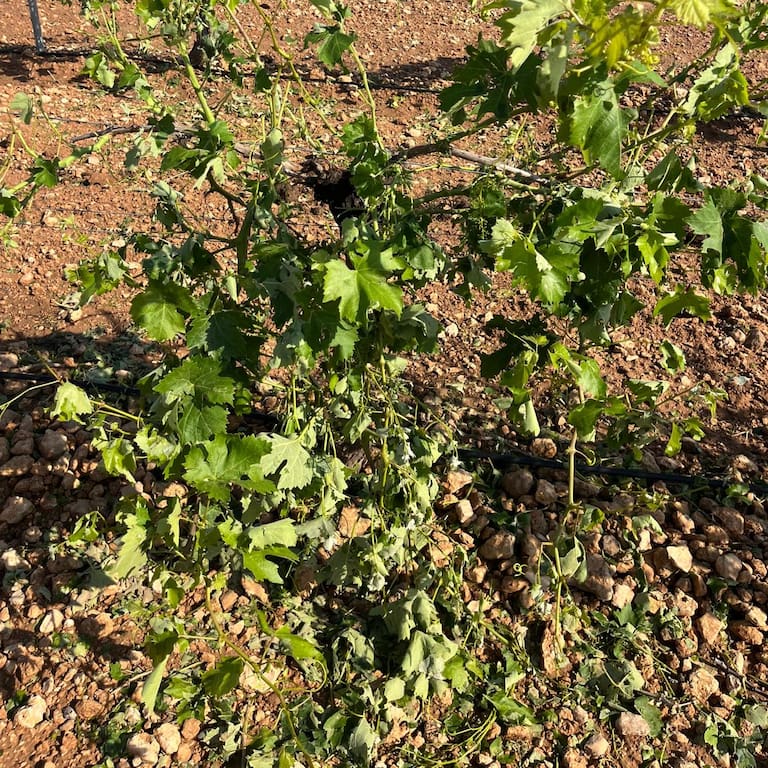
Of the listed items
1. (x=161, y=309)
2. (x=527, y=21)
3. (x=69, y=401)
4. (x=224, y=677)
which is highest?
(x=527, y=21)

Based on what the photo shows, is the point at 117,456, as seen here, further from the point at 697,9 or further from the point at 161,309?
the point at 697,9

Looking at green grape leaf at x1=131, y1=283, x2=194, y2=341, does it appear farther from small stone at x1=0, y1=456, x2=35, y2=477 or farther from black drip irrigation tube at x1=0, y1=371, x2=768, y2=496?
small stone at x1=0, y1=456, x2=35, y2=477

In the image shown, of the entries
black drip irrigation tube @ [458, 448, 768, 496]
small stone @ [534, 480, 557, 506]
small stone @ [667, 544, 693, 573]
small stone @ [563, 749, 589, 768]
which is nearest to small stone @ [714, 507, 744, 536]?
black drip irrigation tube @ [458, 448, 768, 496]

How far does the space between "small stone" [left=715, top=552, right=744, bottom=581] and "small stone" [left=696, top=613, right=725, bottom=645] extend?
164 millimetres

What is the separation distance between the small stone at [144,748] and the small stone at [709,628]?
5.65 ft

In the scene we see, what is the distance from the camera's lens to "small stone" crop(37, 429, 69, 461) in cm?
289

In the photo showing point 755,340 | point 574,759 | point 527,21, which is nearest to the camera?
point 527,21

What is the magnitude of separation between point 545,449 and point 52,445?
6.20ft

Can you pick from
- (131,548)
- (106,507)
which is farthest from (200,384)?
(106,507)

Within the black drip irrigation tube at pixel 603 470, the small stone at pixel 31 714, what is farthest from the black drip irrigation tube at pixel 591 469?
the small stone at pixel 31 714

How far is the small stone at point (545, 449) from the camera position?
2.97m

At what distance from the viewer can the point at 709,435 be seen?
309 cm

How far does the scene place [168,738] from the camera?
216cm

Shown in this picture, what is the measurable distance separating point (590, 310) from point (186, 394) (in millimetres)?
1004
